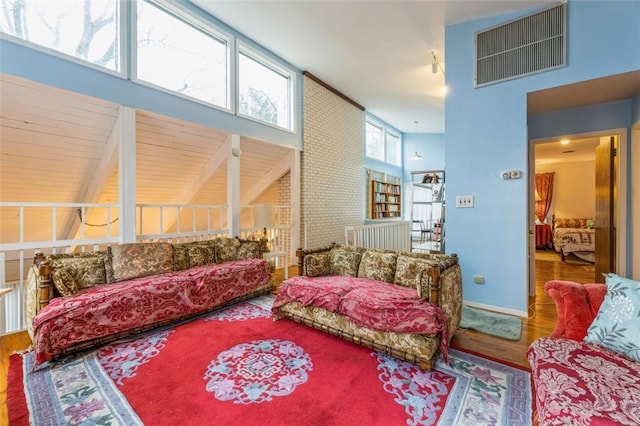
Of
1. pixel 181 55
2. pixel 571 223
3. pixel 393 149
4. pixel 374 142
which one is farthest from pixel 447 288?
pixel 571 223

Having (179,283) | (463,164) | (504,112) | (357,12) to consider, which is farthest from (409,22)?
(179,283)

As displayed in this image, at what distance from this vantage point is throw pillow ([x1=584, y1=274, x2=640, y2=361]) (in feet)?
4.77

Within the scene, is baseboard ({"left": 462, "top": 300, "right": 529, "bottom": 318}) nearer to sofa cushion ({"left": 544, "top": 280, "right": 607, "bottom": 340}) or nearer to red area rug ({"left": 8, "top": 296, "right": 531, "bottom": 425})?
red area rug ({"left": 8, "top": 296, "right": 531, "bottom": 425})

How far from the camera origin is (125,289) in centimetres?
253

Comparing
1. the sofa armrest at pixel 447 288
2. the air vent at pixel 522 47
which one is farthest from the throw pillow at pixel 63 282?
the air vent at pixel 522 47

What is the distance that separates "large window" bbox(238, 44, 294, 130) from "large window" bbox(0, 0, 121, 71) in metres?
1.66

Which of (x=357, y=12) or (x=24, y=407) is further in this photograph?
(x=357, y=12)

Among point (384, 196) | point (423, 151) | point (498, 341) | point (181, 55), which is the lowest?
point (498, 341)

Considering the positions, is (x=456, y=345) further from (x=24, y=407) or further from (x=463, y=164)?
(x=24, y=407)

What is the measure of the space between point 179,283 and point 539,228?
9.15 m

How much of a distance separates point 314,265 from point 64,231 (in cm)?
406

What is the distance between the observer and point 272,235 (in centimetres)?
564

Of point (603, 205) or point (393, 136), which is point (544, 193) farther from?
point (603, 205)

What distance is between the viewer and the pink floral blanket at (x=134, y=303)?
2.13 m
